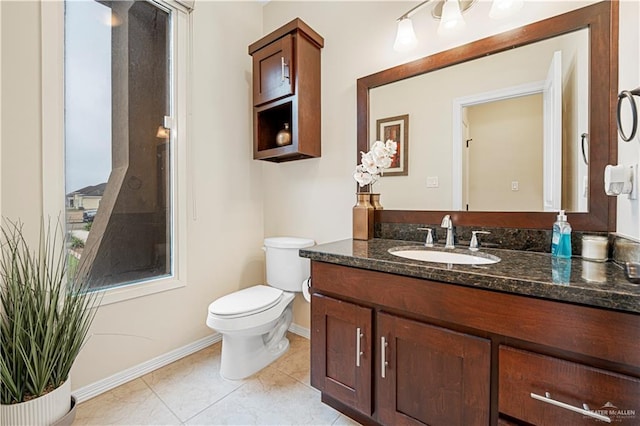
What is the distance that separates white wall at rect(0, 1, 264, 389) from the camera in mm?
1260

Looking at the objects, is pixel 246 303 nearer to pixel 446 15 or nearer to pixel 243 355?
pixel 243 355

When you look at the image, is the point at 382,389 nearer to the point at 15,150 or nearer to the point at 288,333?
the point at 288,333

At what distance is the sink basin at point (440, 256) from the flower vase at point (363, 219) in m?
0.26

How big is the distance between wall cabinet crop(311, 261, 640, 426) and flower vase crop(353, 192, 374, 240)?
0.44 m

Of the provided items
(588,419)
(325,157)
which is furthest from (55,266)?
(588,419)

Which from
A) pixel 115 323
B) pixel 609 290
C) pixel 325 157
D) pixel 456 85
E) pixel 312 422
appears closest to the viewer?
pixel 609 290

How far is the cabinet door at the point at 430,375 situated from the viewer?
2.90ft

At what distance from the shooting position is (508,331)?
2.69 feet

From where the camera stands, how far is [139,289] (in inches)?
65.8

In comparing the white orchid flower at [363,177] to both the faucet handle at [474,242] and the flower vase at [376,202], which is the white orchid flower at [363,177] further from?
the faucet handle at [474,242]

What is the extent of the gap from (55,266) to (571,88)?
2531 millimetres

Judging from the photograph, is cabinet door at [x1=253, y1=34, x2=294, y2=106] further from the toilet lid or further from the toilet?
the toilet lid

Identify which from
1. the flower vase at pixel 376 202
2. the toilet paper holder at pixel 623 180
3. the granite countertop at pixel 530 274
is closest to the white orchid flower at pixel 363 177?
the flower vase at pixel 376 202

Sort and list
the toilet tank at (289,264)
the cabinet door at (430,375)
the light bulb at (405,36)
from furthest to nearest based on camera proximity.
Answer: the toilet tank at (289,264) < the light bulb at (405,36) < the cabinet door at (430,375)
